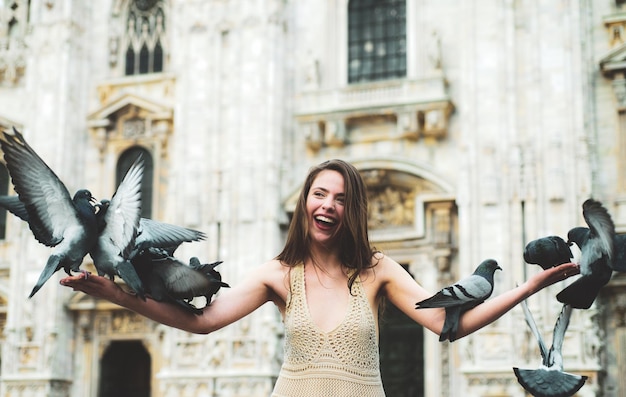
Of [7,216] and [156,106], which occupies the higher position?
[156,106]

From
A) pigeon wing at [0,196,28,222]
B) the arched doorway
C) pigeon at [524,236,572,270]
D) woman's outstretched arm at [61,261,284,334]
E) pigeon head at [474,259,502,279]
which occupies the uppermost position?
pigeon wing at [0,196,28,222]

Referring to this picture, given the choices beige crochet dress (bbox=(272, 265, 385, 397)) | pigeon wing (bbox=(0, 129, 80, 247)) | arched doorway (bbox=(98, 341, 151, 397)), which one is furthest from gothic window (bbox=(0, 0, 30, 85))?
beige crochet dress (bbox=(272, 265, 385, 397))

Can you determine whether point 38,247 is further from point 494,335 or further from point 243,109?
point 494,335

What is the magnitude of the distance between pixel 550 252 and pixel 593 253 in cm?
18

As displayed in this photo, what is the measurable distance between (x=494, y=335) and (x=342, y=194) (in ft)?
42.3

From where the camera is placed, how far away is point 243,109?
60.8 ft

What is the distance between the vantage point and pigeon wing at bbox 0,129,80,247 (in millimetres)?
3783

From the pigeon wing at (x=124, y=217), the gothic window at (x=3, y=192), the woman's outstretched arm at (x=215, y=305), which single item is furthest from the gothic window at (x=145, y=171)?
the woman's outstretched arm at (x=215, y=305)

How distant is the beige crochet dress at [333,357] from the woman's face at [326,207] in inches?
10.1

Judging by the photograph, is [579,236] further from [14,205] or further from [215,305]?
[14,205]

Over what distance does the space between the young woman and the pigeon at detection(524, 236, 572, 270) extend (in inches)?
2.7

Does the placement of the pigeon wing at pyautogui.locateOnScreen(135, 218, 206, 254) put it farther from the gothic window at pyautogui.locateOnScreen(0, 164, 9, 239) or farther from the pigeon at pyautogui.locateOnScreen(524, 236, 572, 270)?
the gothic window at pyautogui.locateOnScreen(0, 164, 9, 239)

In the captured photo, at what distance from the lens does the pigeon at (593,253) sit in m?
3.70

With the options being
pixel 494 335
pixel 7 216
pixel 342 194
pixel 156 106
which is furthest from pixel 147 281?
pixel 7 216
